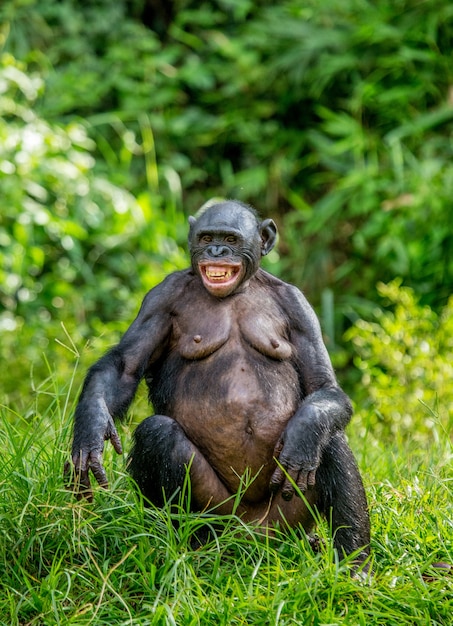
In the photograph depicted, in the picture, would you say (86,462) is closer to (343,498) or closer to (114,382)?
(114,382)

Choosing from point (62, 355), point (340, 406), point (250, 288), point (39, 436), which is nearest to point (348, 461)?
point (340, 406)

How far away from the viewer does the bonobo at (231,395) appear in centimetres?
404

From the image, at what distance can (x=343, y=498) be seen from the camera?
4062 millimetres

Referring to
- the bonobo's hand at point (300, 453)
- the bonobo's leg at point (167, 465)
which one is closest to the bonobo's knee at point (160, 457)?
the bonobo's leg at point (167, 465)

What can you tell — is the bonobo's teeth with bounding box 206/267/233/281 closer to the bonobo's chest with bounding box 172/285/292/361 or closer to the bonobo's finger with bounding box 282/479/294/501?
the bonobo's chest with bounding box 172/285/292/361

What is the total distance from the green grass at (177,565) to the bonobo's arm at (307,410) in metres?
0.25

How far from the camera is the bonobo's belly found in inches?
163

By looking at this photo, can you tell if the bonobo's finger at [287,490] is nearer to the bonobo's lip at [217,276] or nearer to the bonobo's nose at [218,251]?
the bonobo's lip at [217,276]

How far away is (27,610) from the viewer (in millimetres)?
3555

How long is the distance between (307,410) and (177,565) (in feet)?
2.56

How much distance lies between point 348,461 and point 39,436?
1.30 metres

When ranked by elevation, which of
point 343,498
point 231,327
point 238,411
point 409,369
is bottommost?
point 409,369

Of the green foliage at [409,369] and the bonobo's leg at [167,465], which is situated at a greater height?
Result: the bonobo's leg at [167,465]

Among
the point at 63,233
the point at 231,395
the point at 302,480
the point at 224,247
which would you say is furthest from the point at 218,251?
the point at 63,233
